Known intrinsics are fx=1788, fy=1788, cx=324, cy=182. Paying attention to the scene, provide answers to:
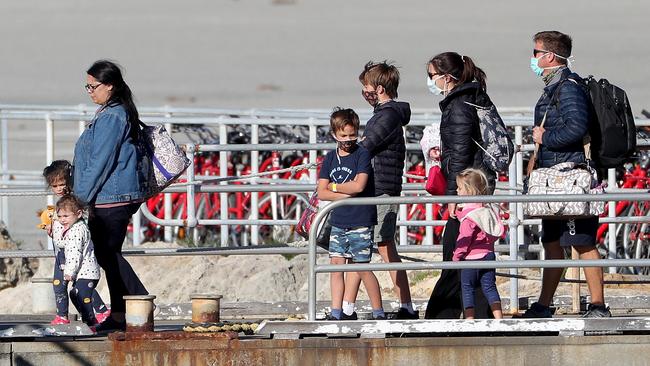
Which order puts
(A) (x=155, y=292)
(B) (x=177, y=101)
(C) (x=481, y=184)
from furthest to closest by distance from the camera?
1. (B) (x=177, y=101)
2. (A) (x=155, y=292)
3. (C) (x=481, y=184)

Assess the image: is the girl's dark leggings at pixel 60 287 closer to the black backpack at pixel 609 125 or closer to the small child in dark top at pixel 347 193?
the small child in dark top at pixel 347 193

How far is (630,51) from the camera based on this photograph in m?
27.0

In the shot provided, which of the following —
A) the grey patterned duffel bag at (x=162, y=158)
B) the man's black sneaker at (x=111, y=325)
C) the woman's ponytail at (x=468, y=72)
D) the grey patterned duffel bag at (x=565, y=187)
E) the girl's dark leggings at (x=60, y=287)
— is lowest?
the man's black sneaker at (x=111, y=325)

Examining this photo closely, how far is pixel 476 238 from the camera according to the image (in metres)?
9.86

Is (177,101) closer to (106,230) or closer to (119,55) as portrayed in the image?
(119,55)

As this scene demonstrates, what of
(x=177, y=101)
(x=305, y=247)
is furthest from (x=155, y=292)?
(x=177, y=101)

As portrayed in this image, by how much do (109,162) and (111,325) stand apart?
0.93 m

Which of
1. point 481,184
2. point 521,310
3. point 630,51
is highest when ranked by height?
point 630,51

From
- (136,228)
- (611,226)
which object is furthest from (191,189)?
(611,226)

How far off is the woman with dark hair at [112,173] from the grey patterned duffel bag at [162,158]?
0.23 ft

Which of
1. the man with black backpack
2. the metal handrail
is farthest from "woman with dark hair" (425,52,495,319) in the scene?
the metal handrail

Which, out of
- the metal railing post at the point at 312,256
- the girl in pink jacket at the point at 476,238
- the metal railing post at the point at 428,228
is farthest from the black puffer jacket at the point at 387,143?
the metal railing post at the point at 428,228

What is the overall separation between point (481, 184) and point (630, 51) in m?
17.7

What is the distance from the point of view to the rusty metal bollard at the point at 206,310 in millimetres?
9969
